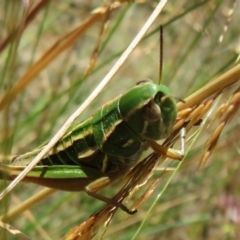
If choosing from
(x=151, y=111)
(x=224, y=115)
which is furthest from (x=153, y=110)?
(x=224, y=115)

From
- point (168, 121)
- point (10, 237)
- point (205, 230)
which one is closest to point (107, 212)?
point (168, 121)

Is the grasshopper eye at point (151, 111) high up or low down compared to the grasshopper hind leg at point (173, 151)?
up

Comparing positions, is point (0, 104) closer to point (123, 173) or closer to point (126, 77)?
point (123, 173)

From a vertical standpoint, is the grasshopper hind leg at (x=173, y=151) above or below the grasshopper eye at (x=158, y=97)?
below

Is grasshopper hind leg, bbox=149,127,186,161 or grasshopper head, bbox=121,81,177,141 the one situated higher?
grasshopper head, bbox=121,81,177,141

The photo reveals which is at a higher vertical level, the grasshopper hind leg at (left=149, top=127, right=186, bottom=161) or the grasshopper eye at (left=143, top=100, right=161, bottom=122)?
the grasshopper eye at (left=143, top=100, right=161, bottom=122)

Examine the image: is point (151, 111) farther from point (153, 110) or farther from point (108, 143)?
point (108, 143)
